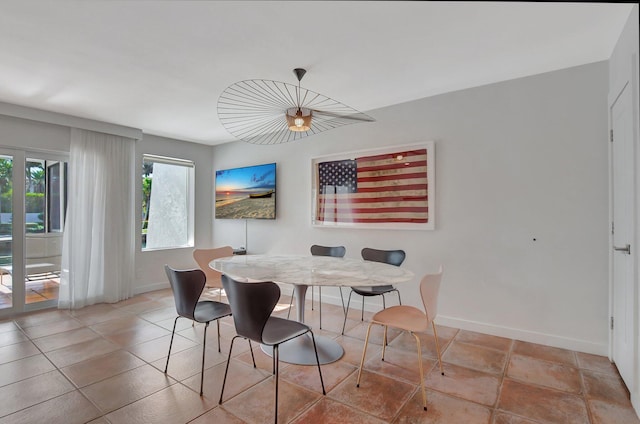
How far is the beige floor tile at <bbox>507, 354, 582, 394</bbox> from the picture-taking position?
236 centimetres

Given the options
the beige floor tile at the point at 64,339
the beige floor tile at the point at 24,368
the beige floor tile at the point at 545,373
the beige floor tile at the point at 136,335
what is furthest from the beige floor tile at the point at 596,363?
the beige floor tile at the point at 64,339

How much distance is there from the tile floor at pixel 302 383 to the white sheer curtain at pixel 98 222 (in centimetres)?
104

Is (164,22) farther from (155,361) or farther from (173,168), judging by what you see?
(173,168)

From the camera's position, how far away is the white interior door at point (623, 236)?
2170 mm

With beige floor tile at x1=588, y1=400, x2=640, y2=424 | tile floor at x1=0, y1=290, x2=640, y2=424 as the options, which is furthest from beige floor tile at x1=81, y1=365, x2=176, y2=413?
beige floor tile at x1=588, y1=400, x2=640, y2=424

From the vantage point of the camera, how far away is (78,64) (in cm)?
279

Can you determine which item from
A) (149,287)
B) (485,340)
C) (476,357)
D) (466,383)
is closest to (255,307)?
(466,383)

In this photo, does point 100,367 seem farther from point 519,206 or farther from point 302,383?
point 519,206

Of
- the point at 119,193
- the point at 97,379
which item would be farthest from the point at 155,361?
the point at 119,193

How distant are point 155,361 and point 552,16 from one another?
12.5ft

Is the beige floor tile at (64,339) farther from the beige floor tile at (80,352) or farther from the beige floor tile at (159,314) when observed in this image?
the beige floor tile at (159,314)

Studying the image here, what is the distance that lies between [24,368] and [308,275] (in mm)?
2353

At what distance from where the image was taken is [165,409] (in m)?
2.09

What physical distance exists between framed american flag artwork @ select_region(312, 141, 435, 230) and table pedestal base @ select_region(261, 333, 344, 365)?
4.90 feet
